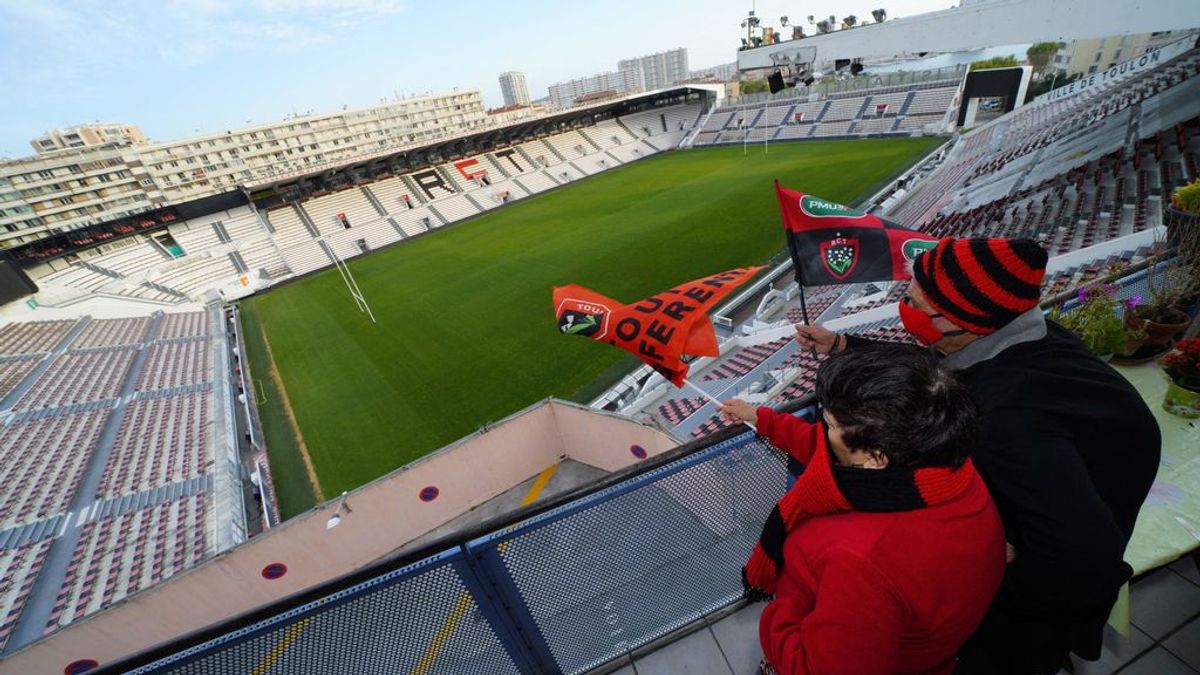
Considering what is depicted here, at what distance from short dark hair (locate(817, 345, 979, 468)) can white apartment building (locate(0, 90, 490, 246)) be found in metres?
34.1

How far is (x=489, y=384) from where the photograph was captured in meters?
11.8

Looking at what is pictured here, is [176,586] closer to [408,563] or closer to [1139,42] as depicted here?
[408,563]

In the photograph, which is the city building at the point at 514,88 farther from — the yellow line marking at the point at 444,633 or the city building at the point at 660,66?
the yellow line marking at the point at 444,633

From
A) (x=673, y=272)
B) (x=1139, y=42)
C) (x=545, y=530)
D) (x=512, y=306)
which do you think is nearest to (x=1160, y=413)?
(x=545, y=530)

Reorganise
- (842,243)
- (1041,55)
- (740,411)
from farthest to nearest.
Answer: (1041,55)
(842,243)
(740,411)

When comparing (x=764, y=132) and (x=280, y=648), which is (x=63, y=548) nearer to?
(x=280, y=648)

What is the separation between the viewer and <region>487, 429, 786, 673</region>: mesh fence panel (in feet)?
7.52

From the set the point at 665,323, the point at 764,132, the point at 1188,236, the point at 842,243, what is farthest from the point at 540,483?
the point at 764,132

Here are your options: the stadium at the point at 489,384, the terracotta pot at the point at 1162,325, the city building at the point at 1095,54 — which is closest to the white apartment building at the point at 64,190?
the stadium at the point at 489,384

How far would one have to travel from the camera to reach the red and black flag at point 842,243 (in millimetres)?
4008

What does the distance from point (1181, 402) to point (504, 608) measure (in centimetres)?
398

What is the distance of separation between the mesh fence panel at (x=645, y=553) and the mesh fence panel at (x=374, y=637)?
0.31 metres

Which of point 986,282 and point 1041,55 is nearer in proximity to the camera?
point 986,282

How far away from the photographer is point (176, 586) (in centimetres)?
550
